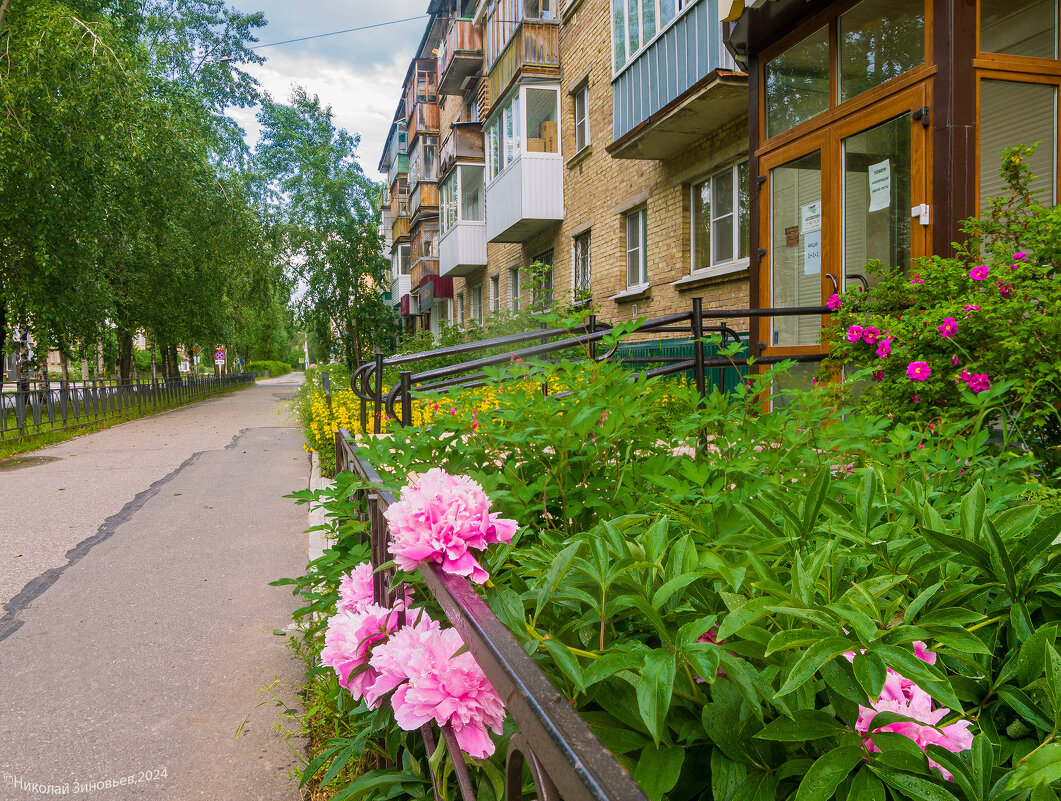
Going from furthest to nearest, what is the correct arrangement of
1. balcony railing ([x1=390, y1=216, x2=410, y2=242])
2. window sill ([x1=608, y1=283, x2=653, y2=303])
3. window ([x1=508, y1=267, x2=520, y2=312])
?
balcony railing ([x1=390, y1=216, x2=410, y2=242]) → window ([x1=508, y1=267, x2=520, y2=312]) → window sill ([x1=608, y1=283, x2=653, y2=303])

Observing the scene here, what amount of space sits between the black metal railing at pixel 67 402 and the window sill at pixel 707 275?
10604 mm

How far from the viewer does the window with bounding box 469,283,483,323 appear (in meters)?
22.9

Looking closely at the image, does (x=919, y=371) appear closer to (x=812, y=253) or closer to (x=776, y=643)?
(x=812, y=253)

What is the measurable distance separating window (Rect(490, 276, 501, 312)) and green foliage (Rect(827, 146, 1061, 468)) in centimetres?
1680

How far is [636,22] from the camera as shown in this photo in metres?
10.9

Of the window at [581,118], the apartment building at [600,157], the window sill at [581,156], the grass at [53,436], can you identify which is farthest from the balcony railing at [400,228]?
the window sill at [581,156]

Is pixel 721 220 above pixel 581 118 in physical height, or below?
below

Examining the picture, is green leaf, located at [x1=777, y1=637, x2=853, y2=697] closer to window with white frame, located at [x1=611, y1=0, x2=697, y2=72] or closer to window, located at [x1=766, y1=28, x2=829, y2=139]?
window, located at [x1=766, y1=28, x2=829, y2=139]

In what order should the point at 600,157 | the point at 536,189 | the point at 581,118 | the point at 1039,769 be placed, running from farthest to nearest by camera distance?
1. the point at 536,189
2. the point at 581,118
3. the point at 600,157
4. the point at 1039,769

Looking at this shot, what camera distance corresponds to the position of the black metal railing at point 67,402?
1303 cm

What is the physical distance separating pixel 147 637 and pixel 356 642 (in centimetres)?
309

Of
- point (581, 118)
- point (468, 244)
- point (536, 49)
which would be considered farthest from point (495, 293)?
point (536, 49)

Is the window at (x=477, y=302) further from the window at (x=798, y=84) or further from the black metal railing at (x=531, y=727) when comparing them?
the black metal railing at (x=531, y=727)

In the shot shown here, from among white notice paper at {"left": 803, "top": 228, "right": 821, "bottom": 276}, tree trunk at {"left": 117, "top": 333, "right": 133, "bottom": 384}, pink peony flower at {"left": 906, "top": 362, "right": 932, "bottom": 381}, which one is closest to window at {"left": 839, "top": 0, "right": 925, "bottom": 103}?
white notice paper at {"left": 803, "top": 228, "right": 821, "bottom": 276}
